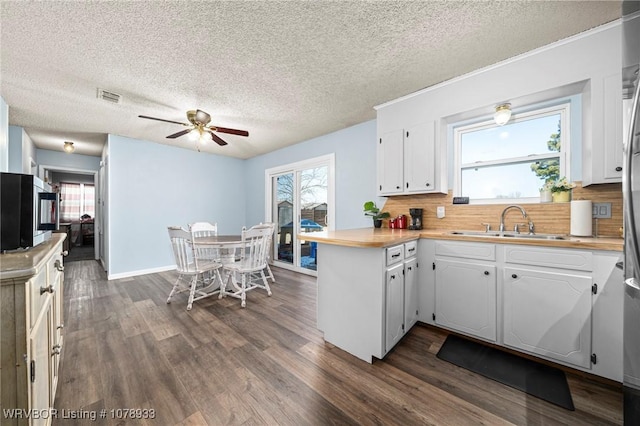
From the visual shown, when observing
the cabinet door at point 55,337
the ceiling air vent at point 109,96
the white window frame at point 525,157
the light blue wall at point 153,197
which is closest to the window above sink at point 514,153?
the white window frame at point 525,157

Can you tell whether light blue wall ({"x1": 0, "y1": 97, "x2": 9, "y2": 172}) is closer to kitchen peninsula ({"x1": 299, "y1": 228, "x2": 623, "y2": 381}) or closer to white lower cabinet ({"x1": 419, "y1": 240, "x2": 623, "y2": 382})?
kitchen peninsula ({"x1": 299, "y1": 228, "x2": 623, "y2": 381})

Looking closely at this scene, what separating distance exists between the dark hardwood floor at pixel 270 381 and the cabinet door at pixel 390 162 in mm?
1556

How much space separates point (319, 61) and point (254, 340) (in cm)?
254

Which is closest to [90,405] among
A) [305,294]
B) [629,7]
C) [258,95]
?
[305,294]

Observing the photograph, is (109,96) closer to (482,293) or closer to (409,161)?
(409,161)

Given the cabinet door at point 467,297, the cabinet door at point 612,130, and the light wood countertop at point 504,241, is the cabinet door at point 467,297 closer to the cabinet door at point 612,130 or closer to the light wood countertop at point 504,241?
the light wood countertop at point 504,241

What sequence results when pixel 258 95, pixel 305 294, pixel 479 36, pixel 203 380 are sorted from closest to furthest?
pixel 203 380
pixel 479 36
pixel 258 95
pixel 305 294

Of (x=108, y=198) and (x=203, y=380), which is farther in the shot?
(x=108, y=198)

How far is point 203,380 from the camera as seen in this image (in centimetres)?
161

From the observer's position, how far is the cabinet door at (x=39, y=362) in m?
0.78

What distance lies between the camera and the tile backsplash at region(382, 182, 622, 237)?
184cm

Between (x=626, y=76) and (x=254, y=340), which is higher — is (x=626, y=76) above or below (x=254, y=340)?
above

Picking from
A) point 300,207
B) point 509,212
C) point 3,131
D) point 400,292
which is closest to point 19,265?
point 400,292

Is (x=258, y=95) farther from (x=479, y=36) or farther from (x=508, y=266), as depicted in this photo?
(x=508, y=266)
